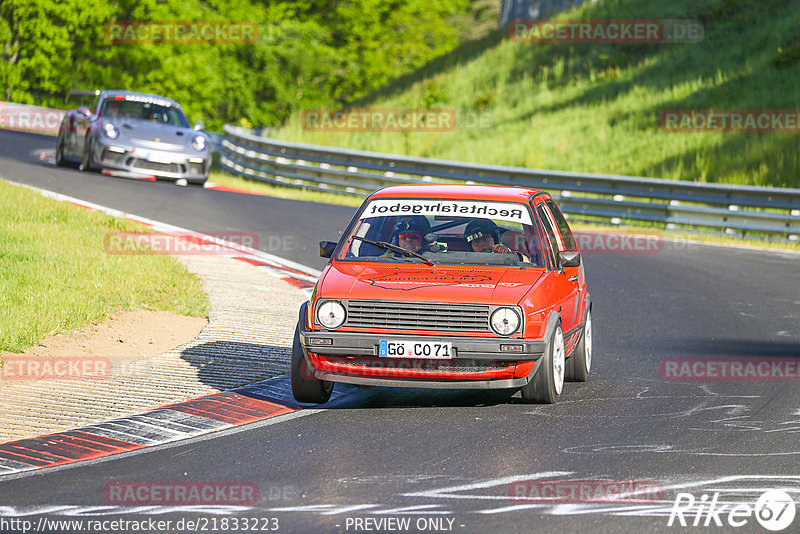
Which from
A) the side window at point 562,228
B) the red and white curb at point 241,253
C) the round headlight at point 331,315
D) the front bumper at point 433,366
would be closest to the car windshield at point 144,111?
the red and white curb at point 241,253

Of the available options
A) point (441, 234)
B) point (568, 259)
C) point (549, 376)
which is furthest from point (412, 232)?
point (549, 376)

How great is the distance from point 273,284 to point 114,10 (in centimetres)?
3888

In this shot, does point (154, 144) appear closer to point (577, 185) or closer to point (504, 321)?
point (577, 185)

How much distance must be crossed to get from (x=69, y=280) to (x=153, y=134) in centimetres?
1079

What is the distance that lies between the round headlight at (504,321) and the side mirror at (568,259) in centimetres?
102

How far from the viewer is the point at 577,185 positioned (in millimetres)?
22469

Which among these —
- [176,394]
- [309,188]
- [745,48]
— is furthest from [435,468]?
[745,48]

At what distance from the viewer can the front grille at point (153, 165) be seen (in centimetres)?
2236

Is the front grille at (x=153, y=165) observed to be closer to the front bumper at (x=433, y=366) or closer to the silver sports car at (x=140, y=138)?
the silver sports car at (x=140, y=138)

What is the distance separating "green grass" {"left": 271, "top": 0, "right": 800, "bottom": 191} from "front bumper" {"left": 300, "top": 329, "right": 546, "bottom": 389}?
1820cm

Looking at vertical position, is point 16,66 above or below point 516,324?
above

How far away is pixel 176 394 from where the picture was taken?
27.7 ft

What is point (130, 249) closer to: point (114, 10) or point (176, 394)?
point (176, 394)

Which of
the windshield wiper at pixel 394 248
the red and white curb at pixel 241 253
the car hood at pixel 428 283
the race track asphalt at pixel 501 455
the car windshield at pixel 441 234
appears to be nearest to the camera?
the race track asphalt at pixel 501 455
